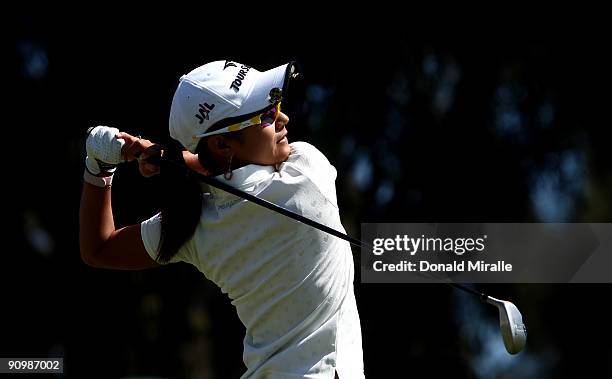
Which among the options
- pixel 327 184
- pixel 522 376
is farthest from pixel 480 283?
pixel 327 184

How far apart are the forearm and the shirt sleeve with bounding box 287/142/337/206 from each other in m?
0.58

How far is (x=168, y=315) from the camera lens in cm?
1025

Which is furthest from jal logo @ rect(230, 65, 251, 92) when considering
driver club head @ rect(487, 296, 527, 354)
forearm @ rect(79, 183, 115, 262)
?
driver club head @ rect(487, 296, 527, 354)

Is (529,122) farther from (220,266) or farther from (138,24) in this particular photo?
(220,266)

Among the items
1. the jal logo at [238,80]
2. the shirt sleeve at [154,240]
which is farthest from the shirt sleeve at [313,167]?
the shirt sleeve at [154,240]

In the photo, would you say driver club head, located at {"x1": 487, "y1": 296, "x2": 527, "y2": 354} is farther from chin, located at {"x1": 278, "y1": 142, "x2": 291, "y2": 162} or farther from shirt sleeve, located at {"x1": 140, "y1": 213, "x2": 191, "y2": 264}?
shirt sleeve, located at {"x1": 140, "y1": 213, "x2": 191, "y2": 264}

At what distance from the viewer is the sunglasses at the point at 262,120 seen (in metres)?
3.51

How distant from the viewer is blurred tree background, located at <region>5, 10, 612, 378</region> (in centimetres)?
953

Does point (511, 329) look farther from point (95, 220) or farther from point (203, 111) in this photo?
point (95, 220)

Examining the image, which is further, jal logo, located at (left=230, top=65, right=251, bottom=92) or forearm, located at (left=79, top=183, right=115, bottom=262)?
Result: forearm, located at (left=79, top=183, right=115, bottom=262)

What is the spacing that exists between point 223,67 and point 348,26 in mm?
6234

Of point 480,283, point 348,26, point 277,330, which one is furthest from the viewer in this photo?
point 348,26

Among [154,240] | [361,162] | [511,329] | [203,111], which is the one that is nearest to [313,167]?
[203,111]

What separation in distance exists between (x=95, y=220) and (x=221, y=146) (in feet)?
1.55
